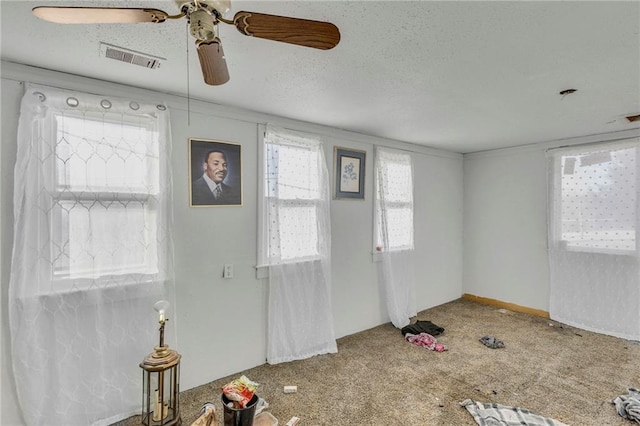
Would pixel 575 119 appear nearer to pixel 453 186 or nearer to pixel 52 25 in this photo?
pixel 453 186

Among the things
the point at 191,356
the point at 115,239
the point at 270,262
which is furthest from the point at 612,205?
the point at 115,239

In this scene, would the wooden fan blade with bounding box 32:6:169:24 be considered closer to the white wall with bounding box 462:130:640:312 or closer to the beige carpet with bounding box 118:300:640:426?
the beige carpet with bounding box 118:300:640:426

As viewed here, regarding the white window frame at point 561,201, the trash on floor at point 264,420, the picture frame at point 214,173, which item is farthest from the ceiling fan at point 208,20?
the white window frame at point 561,201

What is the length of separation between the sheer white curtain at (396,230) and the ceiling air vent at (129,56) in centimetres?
245

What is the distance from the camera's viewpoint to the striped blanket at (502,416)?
199cm

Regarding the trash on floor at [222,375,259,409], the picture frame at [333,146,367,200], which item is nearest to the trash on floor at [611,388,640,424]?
the trash on floor at [222,375,259,409]

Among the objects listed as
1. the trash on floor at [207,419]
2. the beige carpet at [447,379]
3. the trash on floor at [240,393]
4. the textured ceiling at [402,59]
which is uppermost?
the textured ceiling at [402,59]

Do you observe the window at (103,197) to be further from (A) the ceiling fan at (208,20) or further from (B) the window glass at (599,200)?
(B) the window glass at (599,200)

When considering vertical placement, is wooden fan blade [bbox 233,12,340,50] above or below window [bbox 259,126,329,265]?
above

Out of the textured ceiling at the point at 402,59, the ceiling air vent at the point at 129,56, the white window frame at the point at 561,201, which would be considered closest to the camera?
the textured ceiling at the point at 402,59

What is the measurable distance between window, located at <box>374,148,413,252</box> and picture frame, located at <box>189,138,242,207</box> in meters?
1.70

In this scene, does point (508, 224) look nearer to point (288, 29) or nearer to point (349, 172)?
point (349, 172)

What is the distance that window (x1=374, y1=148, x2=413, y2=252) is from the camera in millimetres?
3645

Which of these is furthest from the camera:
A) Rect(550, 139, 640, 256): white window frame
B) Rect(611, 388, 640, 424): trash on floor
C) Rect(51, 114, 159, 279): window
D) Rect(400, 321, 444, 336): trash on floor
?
Rect(400, 321, 444, 336): trash on floor
